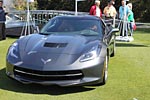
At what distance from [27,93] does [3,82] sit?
3.02 ft

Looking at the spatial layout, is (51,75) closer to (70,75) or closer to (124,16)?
(70,75)

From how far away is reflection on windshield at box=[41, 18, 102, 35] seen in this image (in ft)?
24.5

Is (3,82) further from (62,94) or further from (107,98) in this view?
(107,98)

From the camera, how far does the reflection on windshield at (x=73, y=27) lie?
7.46 m

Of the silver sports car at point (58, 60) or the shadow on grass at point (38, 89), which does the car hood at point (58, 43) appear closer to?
the silver sports car at point (58, 60)

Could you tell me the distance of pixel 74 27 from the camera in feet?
25.1

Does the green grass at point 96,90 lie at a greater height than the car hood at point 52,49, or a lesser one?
lesser

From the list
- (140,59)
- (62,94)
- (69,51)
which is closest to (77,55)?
(69,51)

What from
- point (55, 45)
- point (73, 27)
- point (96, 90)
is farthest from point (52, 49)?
point (73, 27)

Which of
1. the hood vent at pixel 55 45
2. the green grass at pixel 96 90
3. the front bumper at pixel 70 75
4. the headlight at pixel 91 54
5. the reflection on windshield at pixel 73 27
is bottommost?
the green grass at pixel 96 90

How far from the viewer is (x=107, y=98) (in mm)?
5688

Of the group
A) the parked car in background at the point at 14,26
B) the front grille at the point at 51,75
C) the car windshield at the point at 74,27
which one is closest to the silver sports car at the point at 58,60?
the front grille at the point at 51,75

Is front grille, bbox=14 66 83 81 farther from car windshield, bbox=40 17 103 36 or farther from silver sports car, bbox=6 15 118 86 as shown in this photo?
car windshield, bbox=40 17 103 36

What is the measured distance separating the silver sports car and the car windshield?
0.44 meters
